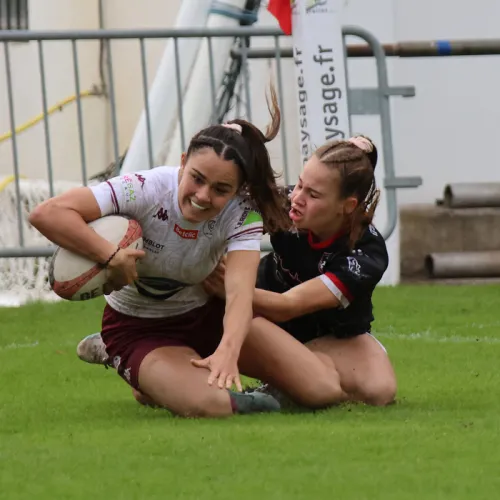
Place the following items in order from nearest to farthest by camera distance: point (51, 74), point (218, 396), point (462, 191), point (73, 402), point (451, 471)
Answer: point (451, 471), point (218, 396), point (73, 402), point (462, 191), point (51, 74)

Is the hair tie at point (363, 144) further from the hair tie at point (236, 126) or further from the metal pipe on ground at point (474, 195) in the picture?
the metal pipe on ground at point (474, 195)

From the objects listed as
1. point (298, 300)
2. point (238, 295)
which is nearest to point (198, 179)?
point (238, 295)

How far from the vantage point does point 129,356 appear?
427 centimetres

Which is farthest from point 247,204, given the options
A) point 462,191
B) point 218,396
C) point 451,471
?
point 462,191

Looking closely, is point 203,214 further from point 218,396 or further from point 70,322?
point 70,322

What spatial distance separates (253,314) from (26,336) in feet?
7.60

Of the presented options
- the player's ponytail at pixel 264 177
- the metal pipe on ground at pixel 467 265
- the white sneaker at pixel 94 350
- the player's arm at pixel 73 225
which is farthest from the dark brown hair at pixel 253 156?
the metal pipe on ground at pixel 467 265

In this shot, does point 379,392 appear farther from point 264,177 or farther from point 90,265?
point 90,265

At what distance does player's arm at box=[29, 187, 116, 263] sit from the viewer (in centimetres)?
392

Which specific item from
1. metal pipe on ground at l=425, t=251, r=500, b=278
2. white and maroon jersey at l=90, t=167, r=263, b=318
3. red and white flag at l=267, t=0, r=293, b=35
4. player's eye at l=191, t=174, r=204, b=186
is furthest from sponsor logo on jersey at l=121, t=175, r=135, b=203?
metal pipe on ground at l=425, t=251, r=500, b=278

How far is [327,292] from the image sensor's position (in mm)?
4191

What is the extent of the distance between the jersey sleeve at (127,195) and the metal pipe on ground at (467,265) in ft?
16.1

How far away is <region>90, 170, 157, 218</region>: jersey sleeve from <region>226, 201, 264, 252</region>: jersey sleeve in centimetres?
24

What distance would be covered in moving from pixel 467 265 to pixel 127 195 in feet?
16.3
